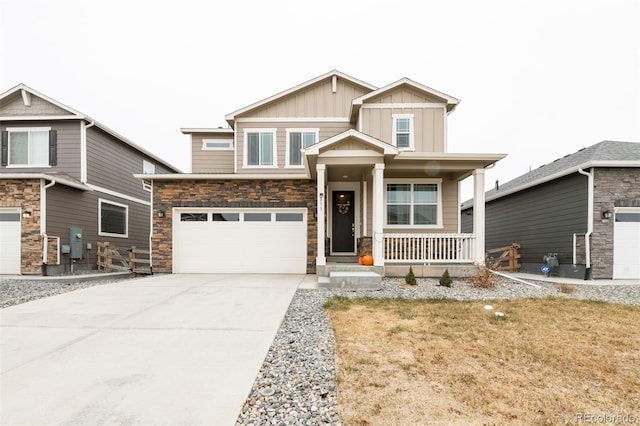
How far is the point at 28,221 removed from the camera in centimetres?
980

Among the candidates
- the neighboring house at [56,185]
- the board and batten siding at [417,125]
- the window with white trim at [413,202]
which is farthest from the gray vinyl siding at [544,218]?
the neighboring house at [56,185]

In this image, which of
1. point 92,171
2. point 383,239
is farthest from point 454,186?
point 92,171

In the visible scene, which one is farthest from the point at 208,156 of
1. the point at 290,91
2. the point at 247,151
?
the point at 290,91

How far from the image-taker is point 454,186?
10.2 m

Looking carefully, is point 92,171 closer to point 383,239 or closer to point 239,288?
point 239,288

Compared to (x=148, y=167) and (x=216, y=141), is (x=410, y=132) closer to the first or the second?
(x=216, y=141)

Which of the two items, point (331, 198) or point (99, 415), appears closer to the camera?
point (99, 415)

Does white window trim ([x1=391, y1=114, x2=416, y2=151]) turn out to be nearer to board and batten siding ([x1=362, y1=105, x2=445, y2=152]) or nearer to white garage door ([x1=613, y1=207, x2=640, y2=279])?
board and batten siding ([x1=362, y1=105, x2=445, y2=152])

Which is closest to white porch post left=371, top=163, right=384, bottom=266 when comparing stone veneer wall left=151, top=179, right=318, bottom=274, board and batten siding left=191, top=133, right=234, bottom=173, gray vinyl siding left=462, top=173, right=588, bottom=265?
stone veneer wall left=151, top=179, right=318, bottom=274

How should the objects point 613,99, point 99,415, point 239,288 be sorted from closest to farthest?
point 99,415, point 239,288, point 613,99

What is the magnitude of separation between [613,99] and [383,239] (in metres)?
29.3

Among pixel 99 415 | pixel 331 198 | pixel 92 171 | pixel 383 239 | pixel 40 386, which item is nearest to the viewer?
pixel 99 415

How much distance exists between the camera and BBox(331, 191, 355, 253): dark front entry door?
10.9m

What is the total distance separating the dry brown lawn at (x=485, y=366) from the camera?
236cm
